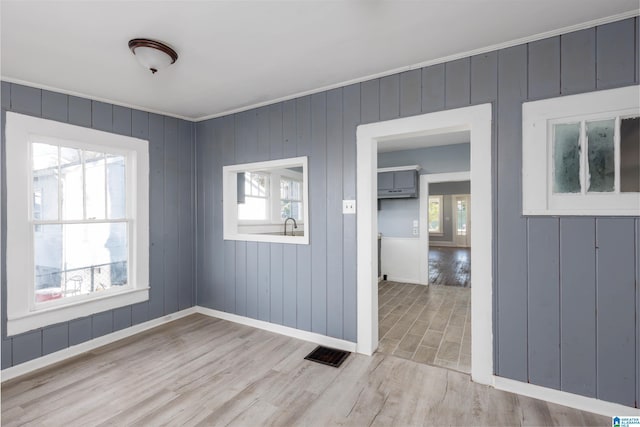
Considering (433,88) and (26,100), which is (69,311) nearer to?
(26,100)

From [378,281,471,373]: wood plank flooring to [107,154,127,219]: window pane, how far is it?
3128 millimetres

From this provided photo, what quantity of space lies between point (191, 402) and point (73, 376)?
118cm

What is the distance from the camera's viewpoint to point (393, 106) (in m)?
2.69

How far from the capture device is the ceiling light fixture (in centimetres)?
208

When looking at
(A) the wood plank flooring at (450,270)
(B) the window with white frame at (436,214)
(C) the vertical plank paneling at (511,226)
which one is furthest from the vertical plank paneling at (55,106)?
(B) the window with white frame at (436,214)

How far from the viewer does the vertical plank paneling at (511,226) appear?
2.20 metres

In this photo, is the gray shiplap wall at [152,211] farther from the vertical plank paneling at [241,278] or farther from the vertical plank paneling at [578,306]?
the vertical plank paneling at [578,306]

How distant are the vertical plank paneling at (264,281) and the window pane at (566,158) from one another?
269cm

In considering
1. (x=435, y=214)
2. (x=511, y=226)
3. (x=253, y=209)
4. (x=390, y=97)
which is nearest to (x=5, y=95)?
(x=253, y=209)

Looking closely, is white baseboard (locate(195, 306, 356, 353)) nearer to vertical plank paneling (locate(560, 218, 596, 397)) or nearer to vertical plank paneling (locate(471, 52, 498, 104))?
vertical plank paneling (locate(560, 218, 596, 397))

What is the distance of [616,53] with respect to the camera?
1.94 metres

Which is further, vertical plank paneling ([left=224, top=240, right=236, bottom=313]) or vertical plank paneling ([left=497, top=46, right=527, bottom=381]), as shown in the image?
vertical plank paneling ([left=224, top=240, right=236, bottom=313])

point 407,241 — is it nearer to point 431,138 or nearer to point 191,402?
point 431,138

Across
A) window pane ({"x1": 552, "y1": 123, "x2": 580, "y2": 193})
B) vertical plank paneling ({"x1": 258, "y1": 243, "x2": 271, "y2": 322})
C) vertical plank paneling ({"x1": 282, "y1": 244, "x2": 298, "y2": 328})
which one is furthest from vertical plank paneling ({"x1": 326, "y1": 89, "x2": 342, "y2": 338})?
window pane ({"x1": 552, "y1": 123, "x2": 580, "y2": 193})
